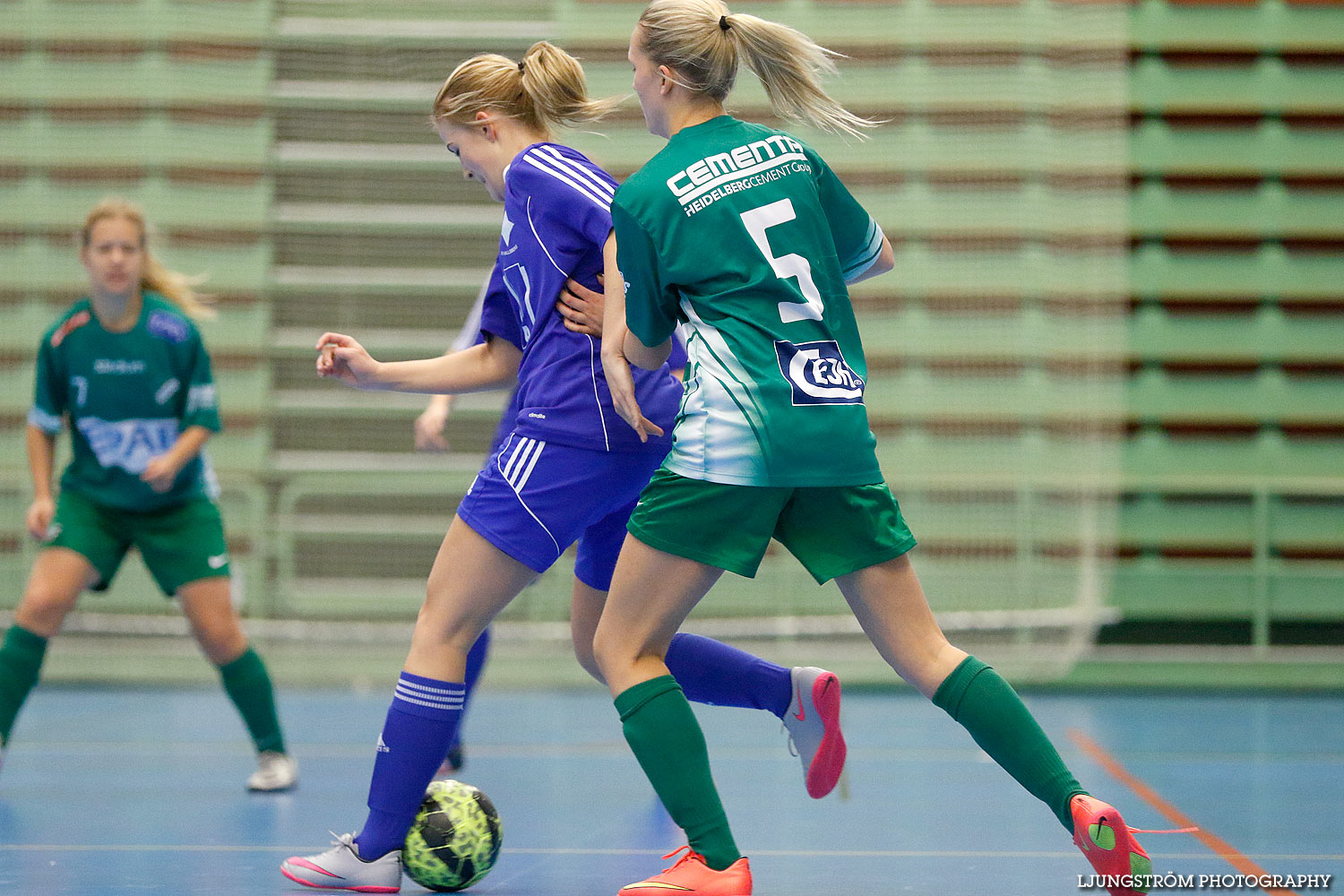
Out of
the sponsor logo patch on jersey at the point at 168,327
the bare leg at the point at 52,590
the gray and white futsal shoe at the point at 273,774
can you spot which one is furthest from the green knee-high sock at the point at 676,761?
the sponsor logo patch on jersey at the point at 168,327

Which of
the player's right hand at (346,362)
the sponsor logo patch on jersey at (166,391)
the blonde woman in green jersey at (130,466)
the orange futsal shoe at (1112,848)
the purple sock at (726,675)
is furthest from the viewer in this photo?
the sponsor logo patch on jersey at (166,391)

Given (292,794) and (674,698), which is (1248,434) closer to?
(292,794)

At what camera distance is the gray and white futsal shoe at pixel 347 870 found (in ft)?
9.04

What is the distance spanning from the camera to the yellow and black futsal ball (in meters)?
2.73

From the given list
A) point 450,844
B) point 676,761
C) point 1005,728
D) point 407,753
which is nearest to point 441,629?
point 407,753

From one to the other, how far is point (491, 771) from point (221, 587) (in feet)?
3.40

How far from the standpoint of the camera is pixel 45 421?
4.23m

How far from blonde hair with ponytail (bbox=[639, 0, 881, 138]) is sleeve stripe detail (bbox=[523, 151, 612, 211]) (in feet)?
1.00

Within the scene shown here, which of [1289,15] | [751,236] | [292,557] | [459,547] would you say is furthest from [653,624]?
[1289,15]

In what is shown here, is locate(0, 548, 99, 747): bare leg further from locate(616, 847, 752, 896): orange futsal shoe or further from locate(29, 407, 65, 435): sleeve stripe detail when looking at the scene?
locate(616, 847, 752, 896): orange futsal shoe

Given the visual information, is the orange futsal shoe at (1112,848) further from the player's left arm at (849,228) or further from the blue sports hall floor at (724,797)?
the player's left arm at (849,228)

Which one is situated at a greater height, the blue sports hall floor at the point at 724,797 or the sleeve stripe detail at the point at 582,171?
the sleeve stripe detail at the point at 582,171

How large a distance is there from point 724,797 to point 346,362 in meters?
1.88

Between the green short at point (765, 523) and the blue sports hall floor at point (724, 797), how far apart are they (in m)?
0.78
